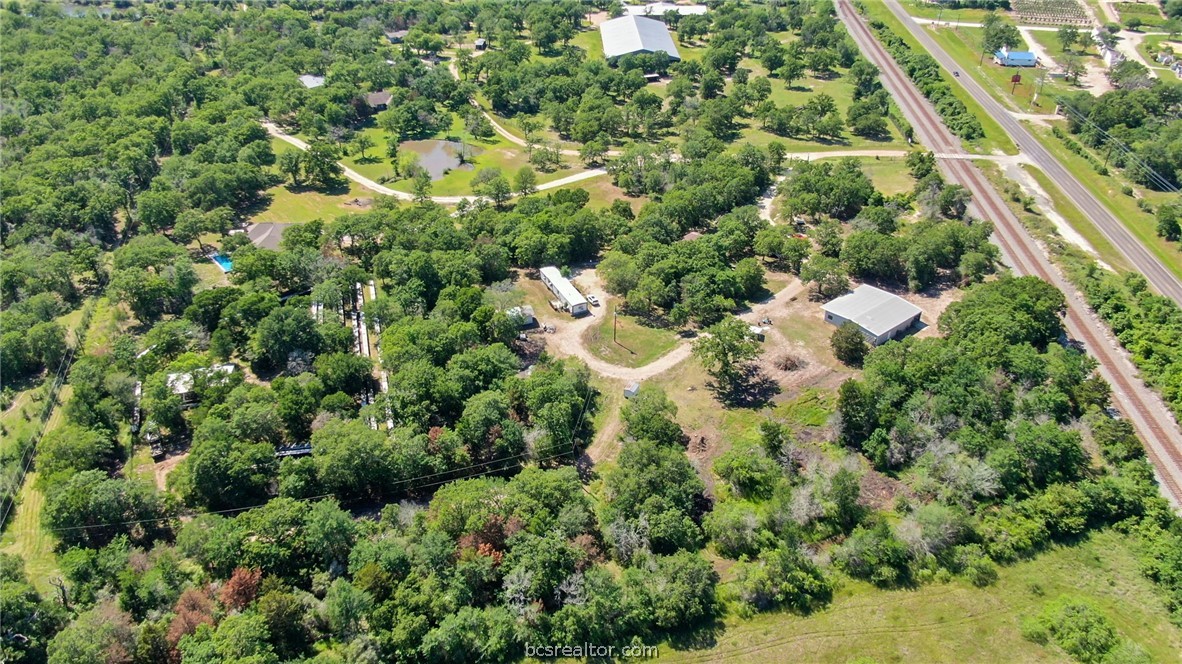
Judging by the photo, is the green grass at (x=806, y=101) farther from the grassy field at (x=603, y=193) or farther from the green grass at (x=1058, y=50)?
the green grass at (x=1058, y=50)

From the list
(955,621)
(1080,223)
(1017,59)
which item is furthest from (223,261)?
(1017,59)

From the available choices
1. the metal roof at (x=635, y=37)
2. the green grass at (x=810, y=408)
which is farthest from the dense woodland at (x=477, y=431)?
the metal roof at (x=635, y=37)

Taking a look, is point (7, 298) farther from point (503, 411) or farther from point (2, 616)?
point (503, 411)

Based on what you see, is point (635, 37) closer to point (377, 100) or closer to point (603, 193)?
point (377, 100)

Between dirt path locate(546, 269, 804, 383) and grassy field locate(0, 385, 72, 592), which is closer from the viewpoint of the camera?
grassy field locate(0, 385, 72, 592)

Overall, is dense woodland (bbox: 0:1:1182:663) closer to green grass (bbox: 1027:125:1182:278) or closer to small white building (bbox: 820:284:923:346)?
small white building (bbox: 820:284:923:346)

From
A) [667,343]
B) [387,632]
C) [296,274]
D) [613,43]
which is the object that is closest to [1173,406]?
[667,343]

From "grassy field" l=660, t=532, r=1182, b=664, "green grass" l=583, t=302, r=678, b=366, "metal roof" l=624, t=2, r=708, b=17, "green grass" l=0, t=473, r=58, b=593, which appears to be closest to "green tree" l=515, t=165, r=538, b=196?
"green grass" l=583, t=302, r=678, b=366
